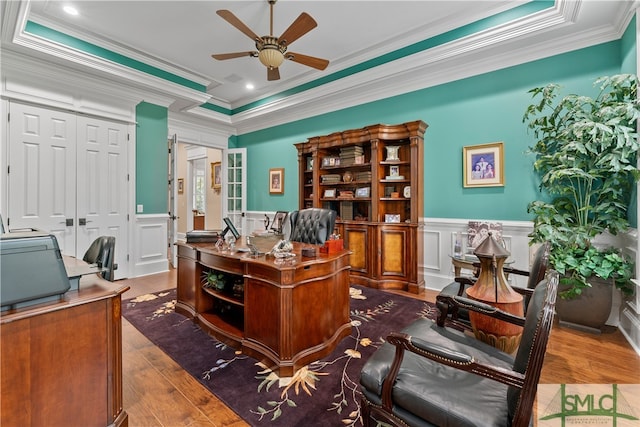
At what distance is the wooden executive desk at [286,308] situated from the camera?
80.2 inches

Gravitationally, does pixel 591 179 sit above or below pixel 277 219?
above

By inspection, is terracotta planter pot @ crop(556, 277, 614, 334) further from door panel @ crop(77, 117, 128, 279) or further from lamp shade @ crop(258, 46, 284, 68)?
door panel @ crop(77, 117, 128, 279)

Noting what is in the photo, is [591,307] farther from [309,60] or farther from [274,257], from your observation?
[309,60]

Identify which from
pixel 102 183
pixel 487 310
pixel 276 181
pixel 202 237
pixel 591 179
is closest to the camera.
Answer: pixel 487 310

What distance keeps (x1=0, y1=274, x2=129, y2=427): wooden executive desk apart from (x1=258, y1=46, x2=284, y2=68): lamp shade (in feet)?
8.31

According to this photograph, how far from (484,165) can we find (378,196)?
1431 millimetres

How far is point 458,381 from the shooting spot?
1.26 metres

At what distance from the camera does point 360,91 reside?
15.6 ft

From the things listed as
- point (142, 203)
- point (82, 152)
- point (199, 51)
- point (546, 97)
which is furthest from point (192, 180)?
point (546, 97)

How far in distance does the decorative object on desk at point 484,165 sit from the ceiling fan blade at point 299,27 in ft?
8.25

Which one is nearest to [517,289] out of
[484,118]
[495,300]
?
[495,300]

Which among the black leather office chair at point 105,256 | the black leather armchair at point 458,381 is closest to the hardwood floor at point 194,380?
the black leather office chair at point 105,256

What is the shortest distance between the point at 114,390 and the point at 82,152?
4.15 m

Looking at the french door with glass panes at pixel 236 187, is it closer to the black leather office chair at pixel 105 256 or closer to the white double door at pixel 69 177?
the white double door at pixel 69 177
